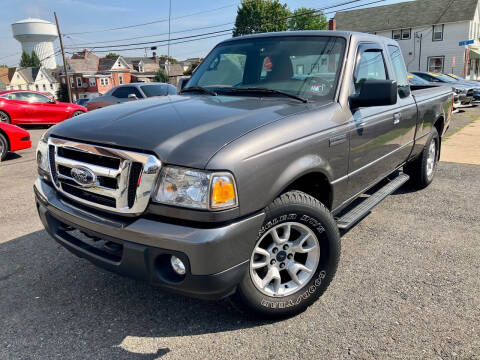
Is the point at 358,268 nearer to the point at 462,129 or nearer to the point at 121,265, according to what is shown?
the point at 121,265

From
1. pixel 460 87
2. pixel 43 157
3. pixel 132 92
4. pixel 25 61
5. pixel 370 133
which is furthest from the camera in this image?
pixel 25 61

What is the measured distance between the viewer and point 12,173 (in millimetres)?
7059

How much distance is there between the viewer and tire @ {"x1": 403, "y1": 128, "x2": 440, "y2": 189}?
5066mm

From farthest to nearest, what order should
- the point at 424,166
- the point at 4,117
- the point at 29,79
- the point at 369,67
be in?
the point at 29,79 < the point at 4,117 < the point at 424,166 < the point at 369,67

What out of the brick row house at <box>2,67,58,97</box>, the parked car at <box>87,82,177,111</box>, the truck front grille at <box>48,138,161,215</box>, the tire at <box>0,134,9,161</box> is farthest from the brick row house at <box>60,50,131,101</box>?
the truck front grille at <box>48,138,161,215</box>

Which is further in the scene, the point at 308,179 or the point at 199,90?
the point at 199,90

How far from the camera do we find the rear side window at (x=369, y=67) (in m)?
3.31

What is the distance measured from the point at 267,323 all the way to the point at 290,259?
0.44 metres

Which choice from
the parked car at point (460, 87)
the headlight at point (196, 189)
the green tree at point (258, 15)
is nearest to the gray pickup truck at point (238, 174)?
the headlight at point (196, 189)

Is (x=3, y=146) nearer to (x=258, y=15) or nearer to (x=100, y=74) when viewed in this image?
(x=258, y=15)

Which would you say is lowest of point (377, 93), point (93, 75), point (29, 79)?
point (377, 93)

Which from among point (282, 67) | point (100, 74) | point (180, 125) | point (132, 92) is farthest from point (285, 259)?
point (100, 74)

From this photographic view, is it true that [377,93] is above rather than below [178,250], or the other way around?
above

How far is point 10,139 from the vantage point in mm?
8188
